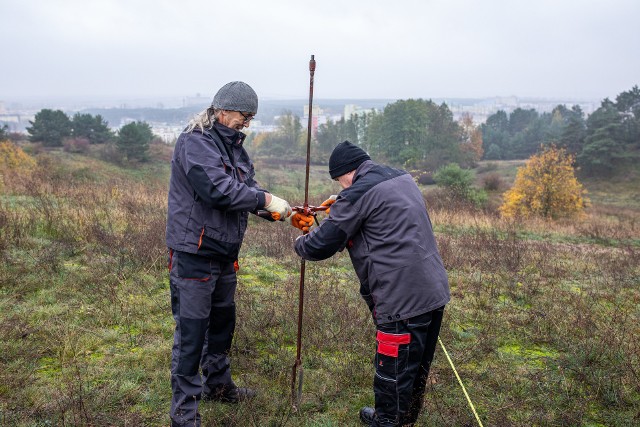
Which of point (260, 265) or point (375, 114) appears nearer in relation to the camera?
point (260, 265)

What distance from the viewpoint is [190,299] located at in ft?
10.1

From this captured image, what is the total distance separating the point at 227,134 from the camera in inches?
125

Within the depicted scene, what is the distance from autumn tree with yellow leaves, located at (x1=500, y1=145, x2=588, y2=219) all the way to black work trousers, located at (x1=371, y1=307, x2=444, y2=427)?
22.5 m

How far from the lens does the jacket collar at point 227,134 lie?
3.14 meters

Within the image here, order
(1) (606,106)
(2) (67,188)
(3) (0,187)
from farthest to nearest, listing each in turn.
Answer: (1) (606,106), (3) (0,187), (2) (67,188)

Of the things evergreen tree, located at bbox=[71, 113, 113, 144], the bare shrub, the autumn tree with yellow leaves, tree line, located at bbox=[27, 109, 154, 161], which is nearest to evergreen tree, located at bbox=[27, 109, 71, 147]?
tree line, located at bbox=[27, 109, 154, 161]

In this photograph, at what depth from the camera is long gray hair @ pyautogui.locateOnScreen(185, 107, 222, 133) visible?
3.08m

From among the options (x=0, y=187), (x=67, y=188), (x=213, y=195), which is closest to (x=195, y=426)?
(x=213, y=195)

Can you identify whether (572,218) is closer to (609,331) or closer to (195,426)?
(609,331)

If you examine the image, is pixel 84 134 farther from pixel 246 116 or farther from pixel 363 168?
pixel 363 168

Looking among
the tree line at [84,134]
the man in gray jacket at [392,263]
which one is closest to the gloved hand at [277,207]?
the man in gray jacket at [392,263]

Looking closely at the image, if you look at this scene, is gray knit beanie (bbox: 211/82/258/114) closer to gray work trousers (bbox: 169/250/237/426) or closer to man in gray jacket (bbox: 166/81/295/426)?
man in gray jacket (bbox: 166/81/295/426)

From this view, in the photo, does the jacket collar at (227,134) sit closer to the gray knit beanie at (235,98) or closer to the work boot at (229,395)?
the gray knit beanie at (235,98)

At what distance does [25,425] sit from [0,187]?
11458mm
